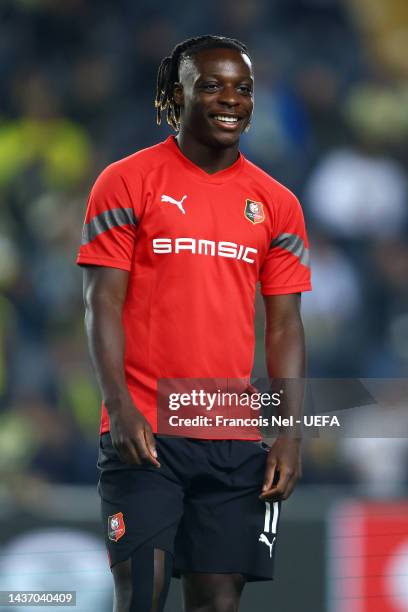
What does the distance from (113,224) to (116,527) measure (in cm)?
83

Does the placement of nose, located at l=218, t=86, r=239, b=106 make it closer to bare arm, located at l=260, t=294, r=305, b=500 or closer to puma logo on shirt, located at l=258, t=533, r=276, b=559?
bare arm, located at l=260, t=294, r=305, b=500

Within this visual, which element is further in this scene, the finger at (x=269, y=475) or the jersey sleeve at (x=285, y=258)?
the jersey sleeve at (x=285, y=258)

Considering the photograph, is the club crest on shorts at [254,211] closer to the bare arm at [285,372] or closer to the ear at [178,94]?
the bare arm at [285,372]

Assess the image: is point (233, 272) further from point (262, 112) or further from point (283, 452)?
point (262, 112)

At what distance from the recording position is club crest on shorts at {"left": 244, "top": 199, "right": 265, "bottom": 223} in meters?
3.66

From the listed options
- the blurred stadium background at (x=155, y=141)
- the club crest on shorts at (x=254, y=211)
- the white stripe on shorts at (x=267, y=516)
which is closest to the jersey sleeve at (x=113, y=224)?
the club crest on shorts at (x=254, y=211)

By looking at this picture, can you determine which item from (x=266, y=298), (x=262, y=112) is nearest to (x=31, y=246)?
(x=262, y=112)

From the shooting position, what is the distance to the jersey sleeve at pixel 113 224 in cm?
353

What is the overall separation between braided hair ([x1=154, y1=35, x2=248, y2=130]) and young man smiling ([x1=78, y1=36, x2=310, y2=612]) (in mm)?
18

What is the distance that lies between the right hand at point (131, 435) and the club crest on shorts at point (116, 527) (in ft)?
0.57

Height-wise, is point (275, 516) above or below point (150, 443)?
below

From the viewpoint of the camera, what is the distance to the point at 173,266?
3537mm


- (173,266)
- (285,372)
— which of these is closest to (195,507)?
(285,372)

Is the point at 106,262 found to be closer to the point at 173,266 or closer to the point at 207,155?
the point at 173,266
